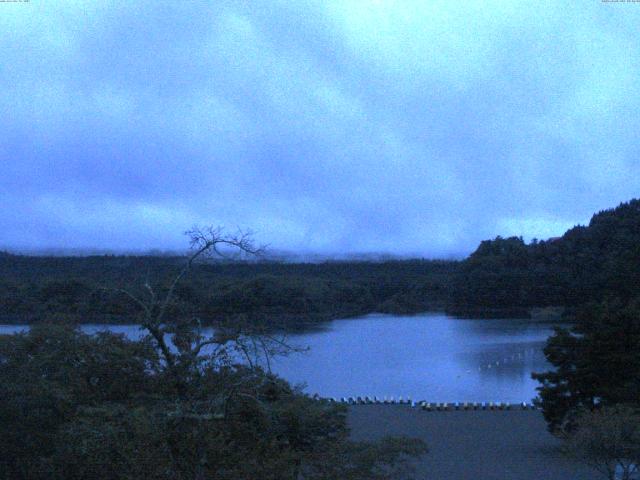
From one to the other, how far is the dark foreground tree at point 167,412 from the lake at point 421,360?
12915 millimetres

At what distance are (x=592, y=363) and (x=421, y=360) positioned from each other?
2159 centimetres

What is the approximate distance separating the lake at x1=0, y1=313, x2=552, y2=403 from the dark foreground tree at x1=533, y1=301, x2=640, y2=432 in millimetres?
7525

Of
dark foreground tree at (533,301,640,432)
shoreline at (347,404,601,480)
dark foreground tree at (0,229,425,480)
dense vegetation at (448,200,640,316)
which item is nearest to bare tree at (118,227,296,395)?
dark foreground tree at (0,229,425,480)

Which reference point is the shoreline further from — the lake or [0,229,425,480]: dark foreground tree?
[0,229,425,480]: dark foreground tree

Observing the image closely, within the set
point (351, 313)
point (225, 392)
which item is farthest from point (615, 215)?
point (225, 392)

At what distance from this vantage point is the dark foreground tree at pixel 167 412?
734 cm

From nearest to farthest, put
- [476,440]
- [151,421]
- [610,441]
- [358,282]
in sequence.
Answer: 1. [151,421]
2. [610,441]
3. [476,440]
4. [358,282]

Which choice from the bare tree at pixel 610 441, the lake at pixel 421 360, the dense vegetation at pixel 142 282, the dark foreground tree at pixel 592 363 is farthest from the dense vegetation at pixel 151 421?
the lake at pixel 421 360

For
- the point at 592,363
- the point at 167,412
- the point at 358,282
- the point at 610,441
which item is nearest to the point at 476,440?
the point at 592,363

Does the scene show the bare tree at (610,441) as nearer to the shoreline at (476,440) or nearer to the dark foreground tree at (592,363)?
the shoreline at (476,440)

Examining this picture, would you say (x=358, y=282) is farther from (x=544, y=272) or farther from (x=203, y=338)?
(x=203, y=338)

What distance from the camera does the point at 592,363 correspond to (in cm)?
1741

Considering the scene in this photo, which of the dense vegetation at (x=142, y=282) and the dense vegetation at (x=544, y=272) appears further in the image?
the dense vegetation at (x=544, y=272)

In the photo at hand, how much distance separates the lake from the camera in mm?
29812
